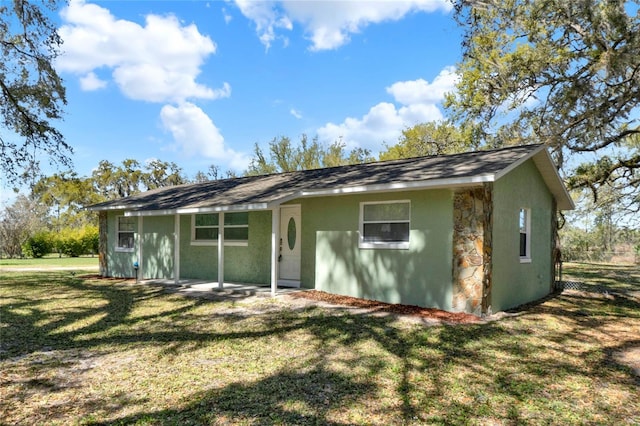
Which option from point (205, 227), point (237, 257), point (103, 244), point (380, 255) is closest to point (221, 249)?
point (237, 257)

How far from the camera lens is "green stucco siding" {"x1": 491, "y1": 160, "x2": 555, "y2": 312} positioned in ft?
28.2

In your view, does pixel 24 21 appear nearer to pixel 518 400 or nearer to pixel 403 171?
pixel 403 171

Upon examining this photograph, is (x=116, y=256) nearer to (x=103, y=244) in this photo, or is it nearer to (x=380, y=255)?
(x=103, y=244)

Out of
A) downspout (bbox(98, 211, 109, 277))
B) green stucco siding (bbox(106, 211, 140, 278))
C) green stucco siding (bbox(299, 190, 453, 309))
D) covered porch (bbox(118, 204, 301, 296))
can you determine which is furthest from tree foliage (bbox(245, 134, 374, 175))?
green stucco siding (bbox(299, 190, 453, 309))

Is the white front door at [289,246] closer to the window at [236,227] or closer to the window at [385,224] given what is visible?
the window at [236,227]

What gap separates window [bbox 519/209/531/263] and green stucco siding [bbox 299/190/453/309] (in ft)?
9.27

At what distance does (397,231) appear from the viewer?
9.38 metres

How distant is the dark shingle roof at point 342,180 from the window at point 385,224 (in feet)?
2.16

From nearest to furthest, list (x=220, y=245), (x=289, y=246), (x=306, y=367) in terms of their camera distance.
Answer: (x=306, y=367), (x=220, y=245), (x=289, y=246)

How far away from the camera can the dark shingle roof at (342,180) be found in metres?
8.32

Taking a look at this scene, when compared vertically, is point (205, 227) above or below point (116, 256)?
above

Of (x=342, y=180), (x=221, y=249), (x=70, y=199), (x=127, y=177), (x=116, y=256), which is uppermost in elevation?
(x=127, y=177)

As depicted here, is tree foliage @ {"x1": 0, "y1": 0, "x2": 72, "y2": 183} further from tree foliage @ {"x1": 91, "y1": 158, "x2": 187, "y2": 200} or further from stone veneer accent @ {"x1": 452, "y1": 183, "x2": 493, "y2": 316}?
tree foliage @ {"x1": 91, "y1": 158, "x2": 187, "y2": 200}

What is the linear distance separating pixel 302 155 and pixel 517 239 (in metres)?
28.4
